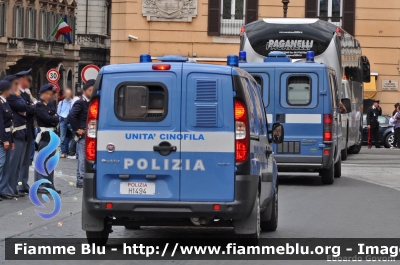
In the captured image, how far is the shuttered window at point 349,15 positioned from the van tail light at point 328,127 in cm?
2049

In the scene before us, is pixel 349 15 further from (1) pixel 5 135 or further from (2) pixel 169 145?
(2) pixel 169 145

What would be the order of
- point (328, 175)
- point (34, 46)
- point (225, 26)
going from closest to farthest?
point (328, 175) → point (225, 26) → point (34, 46)

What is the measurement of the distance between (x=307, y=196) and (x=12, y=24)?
160 ft

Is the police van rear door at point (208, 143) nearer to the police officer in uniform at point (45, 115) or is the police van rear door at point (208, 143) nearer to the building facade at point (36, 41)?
the police officer in uniform at point (45, 115)

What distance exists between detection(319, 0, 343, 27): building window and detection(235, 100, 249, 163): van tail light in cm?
2988

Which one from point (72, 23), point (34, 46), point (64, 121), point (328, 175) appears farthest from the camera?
point (72, 23)

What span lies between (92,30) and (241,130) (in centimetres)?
6664

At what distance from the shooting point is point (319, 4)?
3978cm

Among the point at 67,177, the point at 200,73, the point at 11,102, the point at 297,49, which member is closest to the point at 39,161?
the point at 11,102

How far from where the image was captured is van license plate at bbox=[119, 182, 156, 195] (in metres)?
10.4

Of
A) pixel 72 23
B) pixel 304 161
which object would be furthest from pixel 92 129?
pixel 72 23

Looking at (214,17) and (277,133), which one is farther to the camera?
(214,17)

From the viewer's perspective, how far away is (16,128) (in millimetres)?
16016

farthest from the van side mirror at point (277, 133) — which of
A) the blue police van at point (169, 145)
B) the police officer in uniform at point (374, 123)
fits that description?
the police officer in uniform at point (374, 123)
